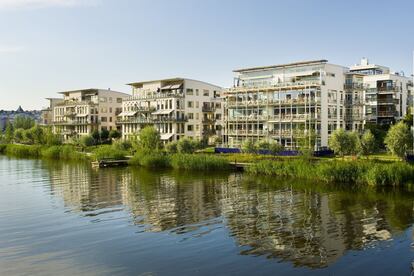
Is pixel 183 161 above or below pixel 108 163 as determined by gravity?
above

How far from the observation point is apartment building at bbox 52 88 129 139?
346ft

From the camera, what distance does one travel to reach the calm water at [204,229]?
2148 cm

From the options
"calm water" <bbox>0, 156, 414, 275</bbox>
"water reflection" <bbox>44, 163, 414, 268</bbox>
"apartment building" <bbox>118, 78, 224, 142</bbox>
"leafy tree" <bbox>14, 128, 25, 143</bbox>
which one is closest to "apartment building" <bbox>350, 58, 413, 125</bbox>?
"apartment building" <bbox>118, 78, 224, 142</bbox>

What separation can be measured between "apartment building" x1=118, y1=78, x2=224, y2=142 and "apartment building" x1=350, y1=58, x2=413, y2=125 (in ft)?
86.7

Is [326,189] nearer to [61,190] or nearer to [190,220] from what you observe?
[190,220]

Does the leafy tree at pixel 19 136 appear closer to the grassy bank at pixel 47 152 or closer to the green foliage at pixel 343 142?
the grassy bank at pixel 47 152

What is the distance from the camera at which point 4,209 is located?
34.8 meters

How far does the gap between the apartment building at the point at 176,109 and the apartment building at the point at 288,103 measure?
39.9ft

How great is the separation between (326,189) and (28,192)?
1092 inches

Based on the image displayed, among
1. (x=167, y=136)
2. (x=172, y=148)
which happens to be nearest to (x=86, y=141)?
(x=167, y=136)

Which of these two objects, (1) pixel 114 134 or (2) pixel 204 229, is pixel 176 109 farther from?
(2) pixel 204 229

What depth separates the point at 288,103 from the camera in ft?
217

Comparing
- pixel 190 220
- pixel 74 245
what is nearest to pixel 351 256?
pixel 190 220

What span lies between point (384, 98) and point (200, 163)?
38329 millimetres
